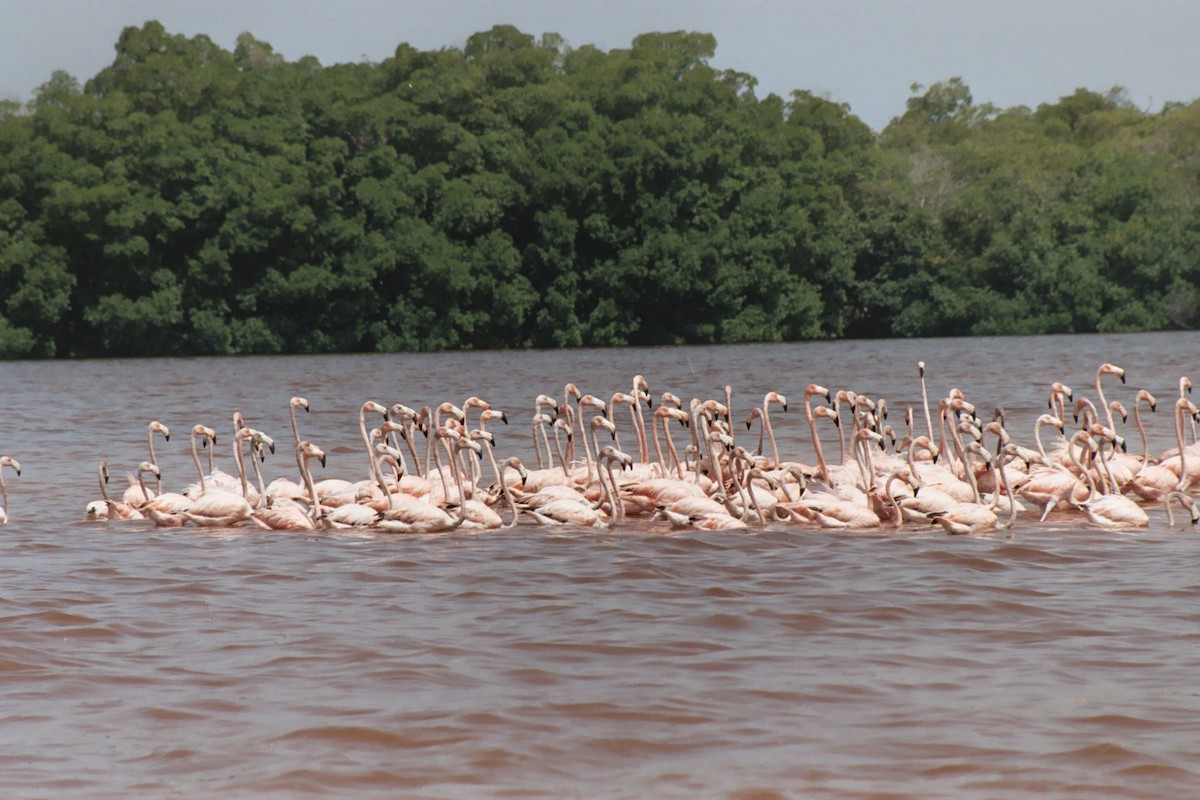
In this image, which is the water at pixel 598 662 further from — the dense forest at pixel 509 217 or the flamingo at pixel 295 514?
the dense forest at pixel 509 217

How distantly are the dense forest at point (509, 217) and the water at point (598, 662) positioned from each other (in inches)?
1470

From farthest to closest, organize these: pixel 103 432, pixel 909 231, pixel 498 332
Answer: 1. pixel 909 231
2. pixel 498 332
3. pixel 103 432

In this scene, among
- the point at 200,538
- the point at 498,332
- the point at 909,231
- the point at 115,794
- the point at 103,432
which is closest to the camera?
the point at 115,794

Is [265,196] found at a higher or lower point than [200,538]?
higher

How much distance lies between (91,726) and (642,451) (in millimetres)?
7644

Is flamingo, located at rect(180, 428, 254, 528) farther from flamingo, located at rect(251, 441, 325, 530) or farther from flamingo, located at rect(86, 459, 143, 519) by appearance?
flamingo, located at rect(86, 459, 143, 519)

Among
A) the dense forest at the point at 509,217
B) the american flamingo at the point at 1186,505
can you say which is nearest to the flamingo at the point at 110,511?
the american flamingo at the point at 1186,505

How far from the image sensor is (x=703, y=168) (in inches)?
2117

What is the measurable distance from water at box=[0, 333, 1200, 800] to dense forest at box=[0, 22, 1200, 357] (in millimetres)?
37327

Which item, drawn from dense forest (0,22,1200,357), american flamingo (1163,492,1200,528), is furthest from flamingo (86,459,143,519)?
dense forest (0,22,1200,357)

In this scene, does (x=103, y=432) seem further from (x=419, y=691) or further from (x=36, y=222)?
(x=36, y=222)

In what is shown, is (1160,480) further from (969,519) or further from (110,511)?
(110,511)

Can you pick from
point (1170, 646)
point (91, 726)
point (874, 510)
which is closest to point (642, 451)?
point (874, 510)

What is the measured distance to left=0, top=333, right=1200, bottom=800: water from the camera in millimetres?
5566
